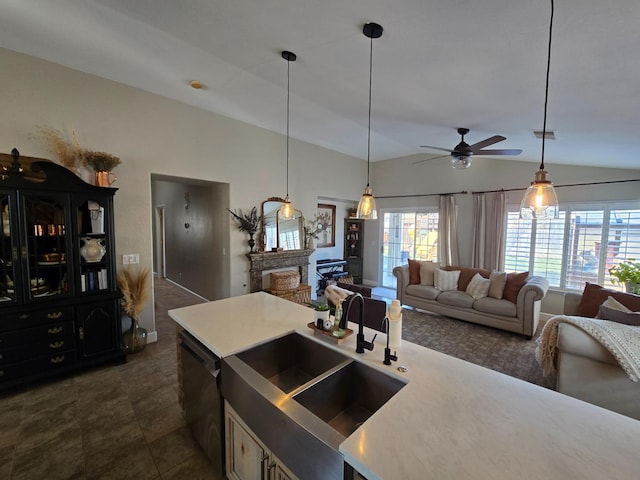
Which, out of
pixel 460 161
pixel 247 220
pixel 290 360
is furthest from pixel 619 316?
pixel 247 220

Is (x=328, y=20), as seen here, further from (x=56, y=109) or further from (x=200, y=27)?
(x=56, y=109)

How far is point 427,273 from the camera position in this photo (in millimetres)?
5016

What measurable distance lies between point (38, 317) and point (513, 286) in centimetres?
578

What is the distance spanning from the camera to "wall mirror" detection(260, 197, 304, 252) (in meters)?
4.83

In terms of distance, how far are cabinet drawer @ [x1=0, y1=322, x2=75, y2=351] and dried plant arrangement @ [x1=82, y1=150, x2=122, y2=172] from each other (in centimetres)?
164

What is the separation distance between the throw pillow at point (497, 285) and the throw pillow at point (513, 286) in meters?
0.05

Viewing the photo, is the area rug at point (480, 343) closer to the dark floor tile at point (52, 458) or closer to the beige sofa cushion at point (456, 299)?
the beige sofa cushion at point (456, 299)

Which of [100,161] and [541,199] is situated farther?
[100,161]

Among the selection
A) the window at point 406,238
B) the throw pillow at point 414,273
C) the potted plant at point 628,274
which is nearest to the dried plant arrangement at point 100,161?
the throw pillow at point 414,273

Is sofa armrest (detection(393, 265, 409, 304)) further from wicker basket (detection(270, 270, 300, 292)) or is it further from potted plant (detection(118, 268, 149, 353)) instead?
potted plant (detection(118, 268, 149, 353))

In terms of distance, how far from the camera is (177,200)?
608 centimetres

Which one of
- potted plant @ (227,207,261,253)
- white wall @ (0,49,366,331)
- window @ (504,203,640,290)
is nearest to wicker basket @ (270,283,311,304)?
white wall @ (0,49,366,331)

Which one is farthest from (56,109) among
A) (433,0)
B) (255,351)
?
(433,0)

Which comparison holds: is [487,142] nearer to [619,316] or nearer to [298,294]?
[619,316]
